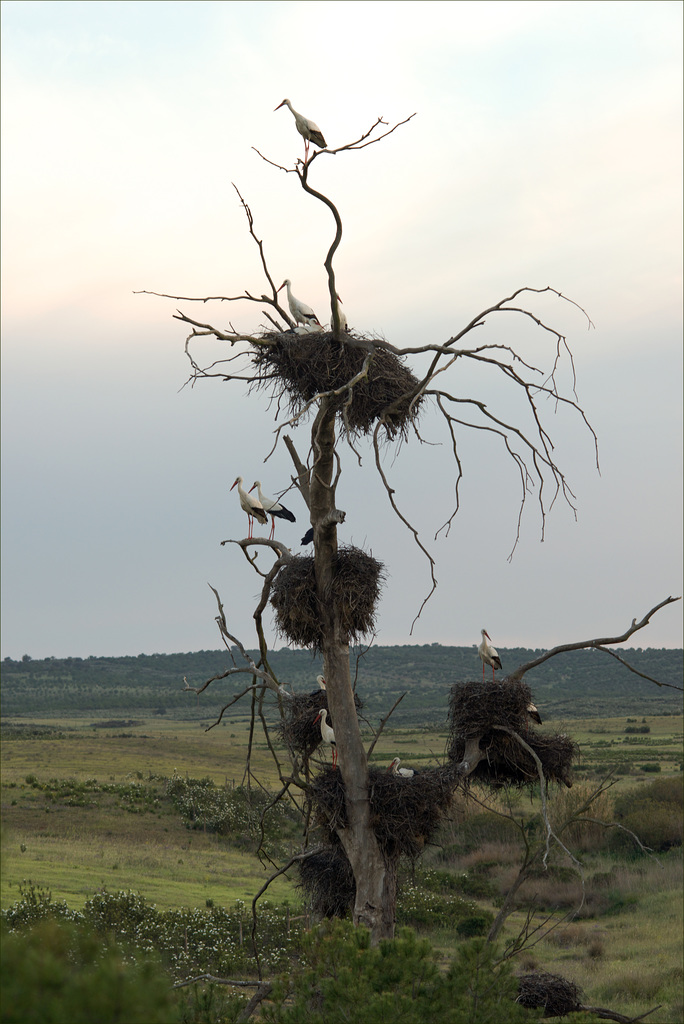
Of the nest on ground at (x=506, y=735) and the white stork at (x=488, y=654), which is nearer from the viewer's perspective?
the nest on ground at (x=506, y=735)

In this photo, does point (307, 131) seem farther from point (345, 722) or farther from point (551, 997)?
point (551, 997)

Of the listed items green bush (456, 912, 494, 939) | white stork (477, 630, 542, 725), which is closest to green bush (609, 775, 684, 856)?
green bush (456, 912, 494, 939)


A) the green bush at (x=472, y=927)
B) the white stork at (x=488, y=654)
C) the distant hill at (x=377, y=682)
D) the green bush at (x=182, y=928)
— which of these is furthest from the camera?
the distant hill at (x=377, y=682)

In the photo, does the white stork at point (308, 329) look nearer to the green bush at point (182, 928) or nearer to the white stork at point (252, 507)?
the white stork at point (252, 507)

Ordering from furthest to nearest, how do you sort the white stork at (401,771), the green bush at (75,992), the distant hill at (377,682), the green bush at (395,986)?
the distant hill at (377,682) < the white stork at (401,771) < the green bush at (395,986) < the green bush at (75,992)

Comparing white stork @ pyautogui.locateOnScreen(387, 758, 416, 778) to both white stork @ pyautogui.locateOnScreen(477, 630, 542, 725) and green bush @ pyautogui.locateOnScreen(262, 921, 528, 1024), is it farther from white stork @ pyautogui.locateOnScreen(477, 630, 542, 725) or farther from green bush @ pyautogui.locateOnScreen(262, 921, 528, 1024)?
green bush @ pyautogui.locateOnScreen(262, 921, 528, 1024)

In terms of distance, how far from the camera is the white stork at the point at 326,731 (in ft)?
25.3

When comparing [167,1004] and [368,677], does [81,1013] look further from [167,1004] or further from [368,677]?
[368,677]

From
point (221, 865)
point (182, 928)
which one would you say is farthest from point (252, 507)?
point (221, 865)

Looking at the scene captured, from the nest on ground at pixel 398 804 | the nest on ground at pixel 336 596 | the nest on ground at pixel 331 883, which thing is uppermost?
the nest on ground at pixel 336 596

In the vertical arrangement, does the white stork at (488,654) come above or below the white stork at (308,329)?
below

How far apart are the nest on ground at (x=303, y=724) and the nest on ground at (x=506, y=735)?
1084 mm

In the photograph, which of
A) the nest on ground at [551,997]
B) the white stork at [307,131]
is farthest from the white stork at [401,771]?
the white stork at [307,131]

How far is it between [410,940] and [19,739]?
5656cm
